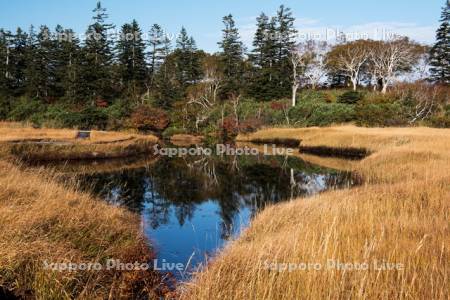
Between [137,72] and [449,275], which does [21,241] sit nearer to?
[449,275]

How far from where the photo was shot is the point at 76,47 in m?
55.6

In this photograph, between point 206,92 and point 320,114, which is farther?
point 206,92

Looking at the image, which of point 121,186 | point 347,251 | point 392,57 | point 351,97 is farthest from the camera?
point 392,57

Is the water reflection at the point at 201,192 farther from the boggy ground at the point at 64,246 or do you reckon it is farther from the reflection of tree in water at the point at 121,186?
the boggy ground at the point at 64,246

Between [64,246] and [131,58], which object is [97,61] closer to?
[131,58]

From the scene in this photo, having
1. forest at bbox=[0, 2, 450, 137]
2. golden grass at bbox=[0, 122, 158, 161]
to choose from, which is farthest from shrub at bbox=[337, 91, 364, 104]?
golden grass at bbox=[0, 122, 158, 161]

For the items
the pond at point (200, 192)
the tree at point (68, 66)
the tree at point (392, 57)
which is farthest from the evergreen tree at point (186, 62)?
the pond at point (200, 192)

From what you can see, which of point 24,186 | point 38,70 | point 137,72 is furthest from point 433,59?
point 24,186

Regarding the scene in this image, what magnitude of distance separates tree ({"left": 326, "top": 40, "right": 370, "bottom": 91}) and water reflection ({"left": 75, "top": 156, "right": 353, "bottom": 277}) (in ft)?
105

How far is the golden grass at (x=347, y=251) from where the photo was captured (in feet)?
14.2

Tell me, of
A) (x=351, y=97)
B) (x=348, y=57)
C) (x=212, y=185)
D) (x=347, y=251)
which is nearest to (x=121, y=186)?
(x=212, y=185)

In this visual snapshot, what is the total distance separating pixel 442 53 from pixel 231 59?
27803 millimetres

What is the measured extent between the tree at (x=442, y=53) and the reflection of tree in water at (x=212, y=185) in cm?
3772

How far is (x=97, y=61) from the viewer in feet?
171
